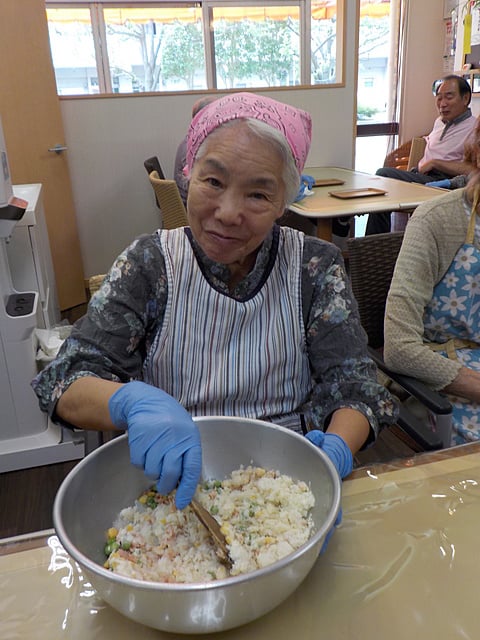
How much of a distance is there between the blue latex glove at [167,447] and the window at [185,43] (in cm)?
584

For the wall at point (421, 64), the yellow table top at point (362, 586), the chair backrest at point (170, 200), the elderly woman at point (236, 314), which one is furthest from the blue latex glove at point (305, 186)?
the wall at point (421, 64)

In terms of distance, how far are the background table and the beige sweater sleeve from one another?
4.04 ft

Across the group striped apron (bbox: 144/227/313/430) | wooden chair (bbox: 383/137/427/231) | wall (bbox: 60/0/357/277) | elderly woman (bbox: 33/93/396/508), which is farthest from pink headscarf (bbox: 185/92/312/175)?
wooden chair (bbox: 383/137/427/231)

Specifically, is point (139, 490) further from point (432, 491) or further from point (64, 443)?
point (64, 443)

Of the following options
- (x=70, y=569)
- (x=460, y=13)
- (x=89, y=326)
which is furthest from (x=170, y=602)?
(x=460, y=13)

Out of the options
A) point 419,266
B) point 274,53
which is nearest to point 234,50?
point 274,53

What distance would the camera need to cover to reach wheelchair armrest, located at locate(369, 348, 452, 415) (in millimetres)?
1298

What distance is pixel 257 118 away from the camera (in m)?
0.96

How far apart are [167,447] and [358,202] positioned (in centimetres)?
258

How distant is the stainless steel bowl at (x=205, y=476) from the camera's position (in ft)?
1.69

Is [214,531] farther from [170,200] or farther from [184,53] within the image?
[184,53]

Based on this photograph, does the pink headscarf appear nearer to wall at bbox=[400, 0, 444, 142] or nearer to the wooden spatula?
the wooden spatula

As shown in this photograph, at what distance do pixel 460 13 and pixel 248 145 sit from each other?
5.83 metres

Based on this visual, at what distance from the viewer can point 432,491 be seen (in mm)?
827
